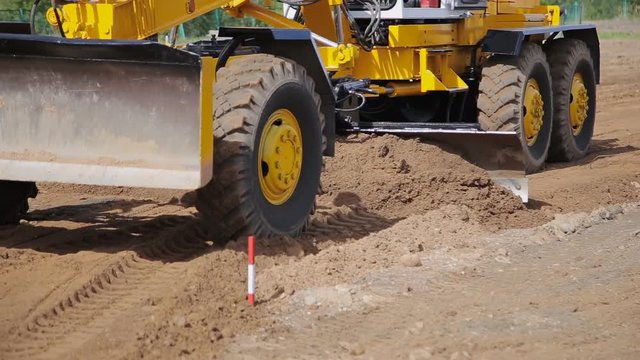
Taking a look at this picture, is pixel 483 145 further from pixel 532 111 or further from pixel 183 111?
pixel 183 111

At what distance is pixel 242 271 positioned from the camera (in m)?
6.94

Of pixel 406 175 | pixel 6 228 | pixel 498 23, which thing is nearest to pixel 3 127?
pixel 6 228

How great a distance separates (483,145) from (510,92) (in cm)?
103

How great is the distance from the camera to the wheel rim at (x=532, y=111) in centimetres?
1207

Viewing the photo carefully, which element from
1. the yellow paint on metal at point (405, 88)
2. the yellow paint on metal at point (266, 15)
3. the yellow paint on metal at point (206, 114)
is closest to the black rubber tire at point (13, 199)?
the yellow paint on metal at point (206, 114)

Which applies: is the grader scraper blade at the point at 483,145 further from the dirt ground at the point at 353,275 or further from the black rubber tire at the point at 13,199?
the black rubber tire at the point at 13,199

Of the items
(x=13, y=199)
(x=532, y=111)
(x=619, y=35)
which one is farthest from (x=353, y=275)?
(x=619, y=35)

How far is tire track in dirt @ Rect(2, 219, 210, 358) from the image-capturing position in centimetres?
570

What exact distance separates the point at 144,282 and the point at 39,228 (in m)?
1.94

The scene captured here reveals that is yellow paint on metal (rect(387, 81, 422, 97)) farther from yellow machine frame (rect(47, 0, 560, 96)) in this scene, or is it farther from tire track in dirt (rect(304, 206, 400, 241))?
tire track in dirt (rect(304, 206, 400, 241))

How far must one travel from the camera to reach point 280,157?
776 centimetres

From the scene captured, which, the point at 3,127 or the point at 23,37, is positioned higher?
the point at 23,37

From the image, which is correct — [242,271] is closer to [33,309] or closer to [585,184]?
[33,309]

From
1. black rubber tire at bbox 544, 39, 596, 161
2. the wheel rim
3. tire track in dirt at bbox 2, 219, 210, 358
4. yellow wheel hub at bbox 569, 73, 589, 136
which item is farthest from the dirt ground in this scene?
yellow wheel hub at bbox 569, 73, 589, 136
